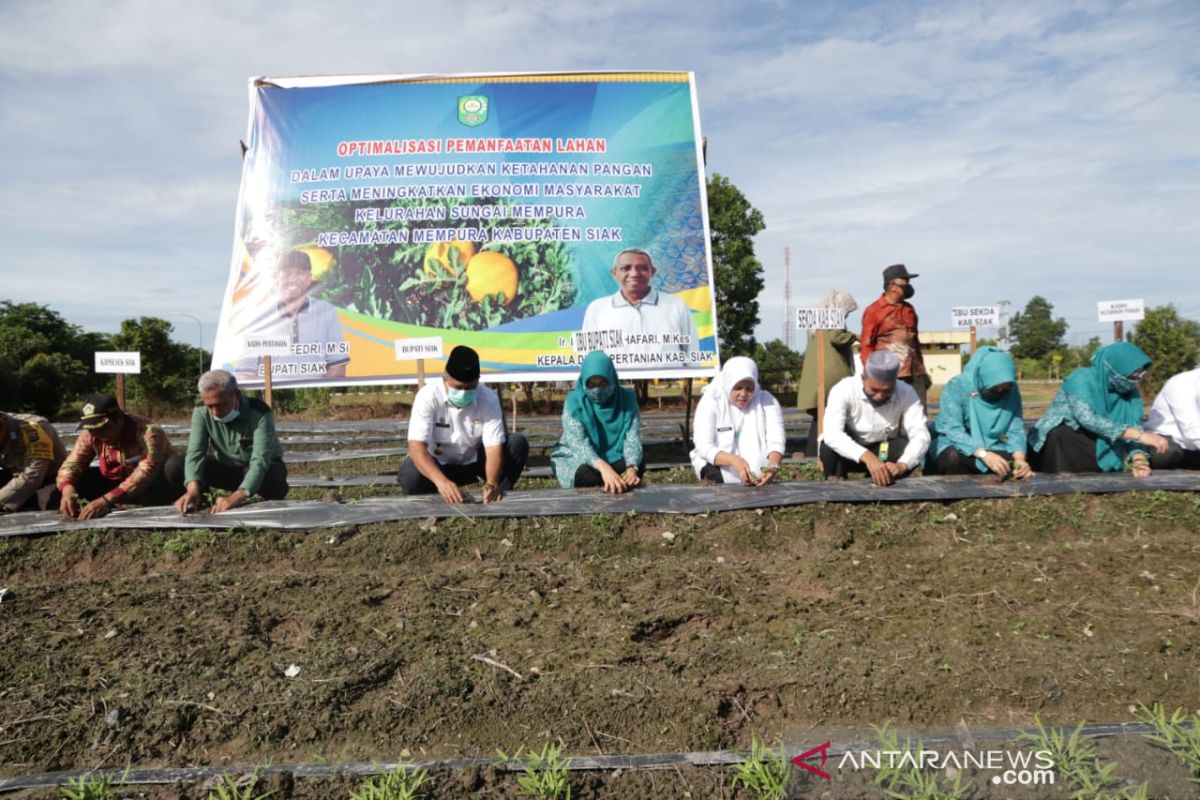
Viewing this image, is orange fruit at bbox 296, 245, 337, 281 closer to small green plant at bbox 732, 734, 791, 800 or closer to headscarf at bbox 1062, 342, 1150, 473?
headscarf at bbox 1062, 342, 1150, 473

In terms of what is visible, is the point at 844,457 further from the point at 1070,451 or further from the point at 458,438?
the point at 458,438

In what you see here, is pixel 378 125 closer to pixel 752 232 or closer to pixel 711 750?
pixel 711 750

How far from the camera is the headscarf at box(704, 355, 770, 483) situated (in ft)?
14.4

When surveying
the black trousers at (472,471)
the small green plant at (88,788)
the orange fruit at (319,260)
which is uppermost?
the orange fruit at (319,260)

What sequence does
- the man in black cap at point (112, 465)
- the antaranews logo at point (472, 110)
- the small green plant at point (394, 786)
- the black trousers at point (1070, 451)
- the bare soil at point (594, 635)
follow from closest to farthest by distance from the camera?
the small green plant at point (394, 786) → the bare soil at point (594, 635) → the man in black cap at point (112, 465) → the black trousers at point (1070, 451) → the antaranews logo at point (472, 110)

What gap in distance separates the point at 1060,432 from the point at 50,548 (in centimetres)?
554

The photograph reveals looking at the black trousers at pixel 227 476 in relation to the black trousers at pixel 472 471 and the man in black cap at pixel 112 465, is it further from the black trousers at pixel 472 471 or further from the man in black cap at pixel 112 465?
the black trousers at pixel 472 471

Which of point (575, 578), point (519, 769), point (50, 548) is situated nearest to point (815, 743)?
point (519, 769)

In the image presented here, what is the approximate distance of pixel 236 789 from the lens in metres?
1.83

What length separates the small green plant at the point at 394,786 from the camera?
5.71 feet

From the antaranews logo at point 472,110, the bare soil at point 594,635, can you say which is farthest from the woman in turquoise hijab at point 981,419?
the antaranews logo at point 472,110

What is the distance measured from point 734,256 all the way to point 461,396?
1550 centimetres

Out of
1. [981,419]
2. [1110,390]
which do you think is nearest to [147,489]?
[981,419]

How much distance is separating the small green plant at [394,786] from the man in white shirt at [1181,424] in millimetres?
4643
